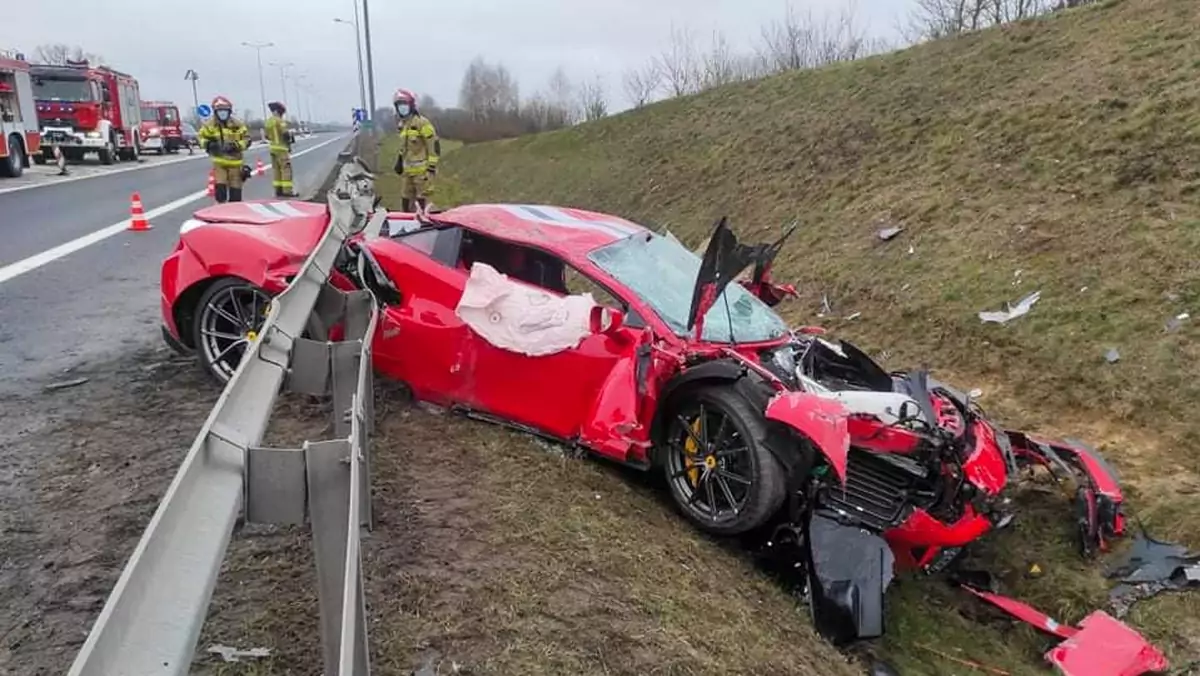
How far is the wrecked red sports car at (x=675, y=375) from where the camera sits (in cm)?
423

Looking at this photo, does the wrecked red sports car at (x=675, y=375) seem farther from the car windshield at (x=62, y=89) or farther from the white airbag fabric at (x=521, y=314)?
the car windshield at (x=62, y=89)

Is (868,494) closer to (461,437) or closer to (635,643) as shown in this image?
Result: (635,643)

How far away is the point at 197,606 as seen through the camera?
154 cm

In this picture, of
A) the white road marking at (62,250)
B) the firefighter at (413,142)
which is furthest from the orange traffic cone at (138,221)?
the firefighter at (413,142)

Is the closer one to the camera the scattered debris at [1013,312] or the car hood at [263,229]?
the car hood at [263,229]

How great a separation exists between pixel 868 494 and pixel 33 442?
4.12 m

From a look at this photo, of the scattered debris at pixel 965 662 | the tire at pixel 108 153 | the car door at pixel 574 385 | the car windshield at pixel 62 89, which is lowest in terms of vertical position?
the scattered debris at pixel 965 662

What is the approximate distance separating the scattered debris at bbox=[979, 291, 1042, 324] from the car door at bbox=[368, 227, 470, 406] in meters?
4.61

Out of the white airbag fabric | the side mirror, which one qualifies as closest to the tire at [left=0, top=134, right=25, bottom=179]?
the white airbag fabric

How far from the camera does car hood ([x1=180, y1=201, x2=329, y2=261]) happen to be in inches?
209

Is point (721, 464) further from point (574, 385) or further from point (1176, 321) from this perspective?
point (1176, 321)

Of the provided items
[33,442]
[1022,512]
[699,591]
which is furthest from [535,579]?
[1022,512]

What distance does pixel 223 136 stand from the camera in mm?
12070

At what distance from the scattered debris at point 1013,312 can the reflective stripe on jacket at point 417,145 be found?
782 cm
